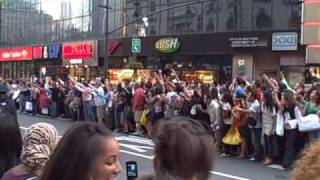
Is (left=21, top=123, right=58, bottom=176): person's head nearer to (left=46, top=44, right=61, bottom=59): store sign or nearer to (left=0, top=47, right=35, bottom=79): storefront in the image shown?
(left=46, top=44, right=61, bottom=59): store sign

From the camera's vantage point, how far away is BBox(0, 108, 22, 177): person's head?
15.9ft

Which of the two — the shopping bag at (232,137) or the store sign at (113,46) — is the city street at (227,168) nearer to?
the shopping bag at (232,137)

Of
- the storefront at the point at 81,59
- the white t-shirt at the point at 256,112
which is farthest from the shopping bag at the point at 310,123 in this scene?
the storefront at the point at 81,59

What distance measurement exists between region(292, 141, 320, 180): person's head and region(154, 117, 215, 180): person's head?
1.56 feet

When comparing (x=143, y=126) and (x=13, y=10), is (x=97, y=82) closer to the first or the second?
(x=143, y=126)

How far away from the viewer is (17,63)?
185ft

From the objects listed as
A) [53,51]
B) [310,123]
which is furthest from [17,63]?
[310,123]

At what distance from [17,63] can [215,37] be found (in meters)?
28.0

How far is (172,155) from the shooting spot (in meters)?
2.36

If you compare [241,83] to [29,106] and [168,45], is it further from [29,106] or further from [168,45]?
[168,45]

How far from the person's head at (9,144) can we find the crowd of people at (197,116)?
1.12 m

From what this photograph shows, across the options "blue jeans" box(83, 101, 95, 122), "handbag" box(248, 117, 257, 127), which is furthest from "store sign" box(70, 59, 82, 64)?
"handbag" box(248, 117, 257, 127)

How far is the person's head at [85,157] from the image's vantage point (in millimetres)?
2205

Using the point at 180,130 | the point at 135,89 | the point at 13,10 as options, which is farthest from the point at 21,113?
the point at 13,10
